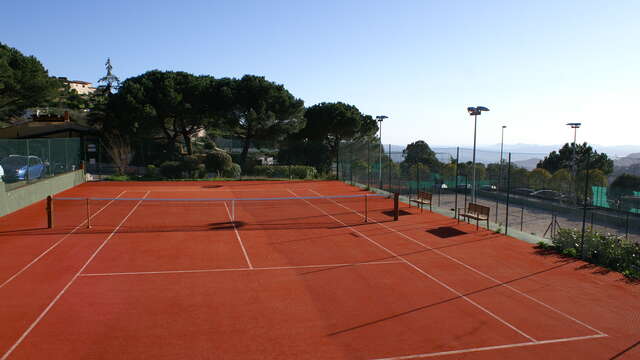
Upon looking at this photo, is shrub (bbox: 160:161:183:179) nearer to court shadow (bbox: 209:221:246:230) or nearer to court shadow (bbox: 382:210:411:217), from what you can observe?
court shadow (bbox: 209:221:246:230)

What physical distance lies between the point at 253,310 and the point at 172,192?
19.9 m

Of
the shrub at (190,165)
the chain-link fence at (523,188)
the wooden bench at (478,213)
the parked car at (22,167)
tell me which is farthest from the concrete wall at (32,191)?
the wooden bench at (478,213)

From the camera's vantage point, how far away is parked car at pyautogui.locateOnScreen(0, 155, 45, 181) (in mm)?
19438

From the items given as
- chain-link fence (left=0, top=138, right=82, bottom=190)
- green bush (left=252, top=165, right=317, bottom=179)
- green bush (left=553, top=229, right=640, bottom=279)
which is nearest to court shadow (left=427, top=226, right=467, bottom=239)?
green bush (left=553, top=229, right=640, bottom=279)

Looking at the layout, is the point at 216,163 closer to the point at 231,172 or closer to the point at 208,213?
the point at 231,172

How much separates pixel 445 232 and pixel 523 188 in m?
15.9

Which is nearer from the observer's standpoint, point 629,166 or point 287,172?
point 629,166

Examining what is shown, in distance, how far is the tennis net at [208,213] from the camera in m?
16.8

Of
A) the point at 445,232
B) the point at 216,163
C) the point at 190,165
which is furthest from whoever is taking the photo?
the point at 216,163

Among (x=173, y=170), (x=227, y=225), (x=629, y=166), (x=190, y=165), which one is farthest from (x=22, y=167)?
(x=629, y=166)

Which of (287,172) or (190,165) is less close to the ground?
(190,165)

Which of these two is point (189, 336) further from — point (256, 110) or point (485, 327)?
point (256, 110)

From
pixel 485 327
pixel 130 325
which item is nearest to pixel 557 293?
pixel 485 327

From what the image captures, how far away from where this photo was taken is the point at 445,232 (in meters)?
A: 16.2
